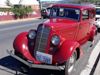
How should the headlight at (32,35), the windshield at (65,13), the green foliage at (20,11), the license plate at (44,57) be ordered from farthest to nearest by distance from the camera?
the green foliage at (20,11) < the windshield at (65,13) < the headlight at (32,35) < the license plate at (44,57)

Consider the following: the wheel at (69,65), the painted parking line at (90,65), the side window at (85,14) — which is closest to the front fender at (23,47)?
the wheel at (69,65)

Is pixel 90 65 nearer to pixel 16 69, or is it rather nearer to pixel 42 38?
pixel 42 38

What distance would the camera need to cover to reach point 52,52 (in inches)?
316

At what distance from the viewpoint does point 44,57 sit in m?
8.04

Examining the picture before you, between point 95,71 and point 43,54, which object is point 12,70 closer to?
point 43,54

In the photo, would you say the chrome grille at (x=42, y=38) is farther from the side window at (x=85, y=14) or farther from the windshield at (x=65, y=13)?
the side window at (x=85, y=14)

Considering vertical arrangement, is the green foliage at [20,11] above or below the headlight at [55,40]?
below

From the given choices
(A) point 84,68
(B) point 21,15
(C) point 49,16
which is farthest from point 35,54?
(B) point 21,15

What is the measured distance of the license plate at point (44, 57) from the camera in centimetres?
789

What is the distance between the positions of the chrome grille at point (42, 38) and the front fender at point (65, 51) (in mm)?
514

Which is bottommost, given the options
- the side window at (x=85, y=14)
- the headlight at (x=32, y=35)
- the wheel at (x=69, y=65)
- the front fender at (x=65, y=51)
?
the wheel at (x=69, y=65)

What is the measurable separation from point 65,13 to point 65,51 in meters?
2.88

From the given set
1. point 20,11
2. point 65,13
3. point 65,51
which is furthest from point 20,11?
point 65,51

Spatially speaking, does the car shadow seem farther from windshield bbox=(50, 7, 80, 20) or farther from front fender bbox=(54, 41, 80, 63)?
windshield bbox=(50, 7, 80, 20)
